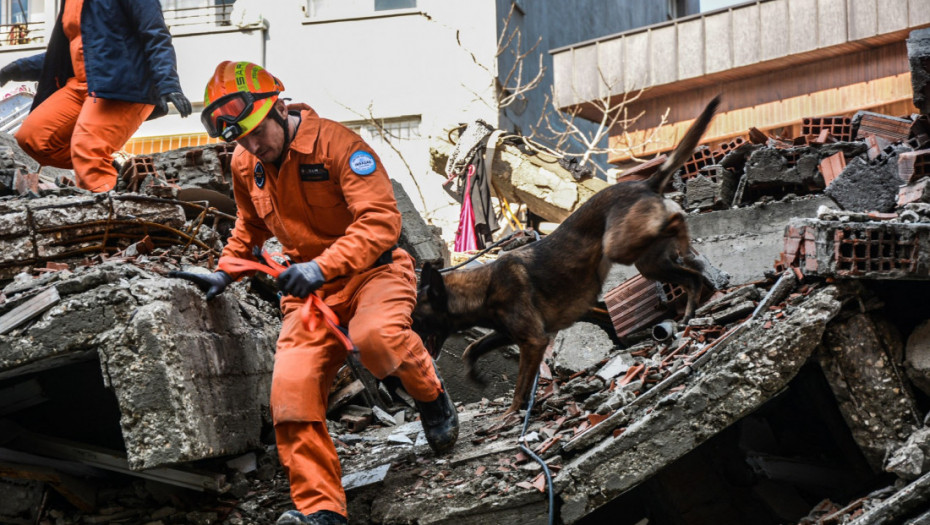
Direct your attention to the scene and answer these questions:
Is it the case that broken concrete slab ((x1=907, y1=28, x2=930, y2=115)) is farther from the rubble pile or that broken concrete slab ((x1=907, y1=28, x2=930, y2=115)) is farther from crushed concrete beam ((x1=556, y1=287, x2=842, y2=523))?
crushed concrete beam ((x1=556, y1=287, x2=842, y2=523))

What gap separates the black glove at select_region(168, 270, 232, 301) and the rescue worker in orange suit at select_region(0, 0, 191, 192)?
6.66ft

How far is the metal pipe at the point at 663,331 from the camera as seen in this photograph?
234 inches

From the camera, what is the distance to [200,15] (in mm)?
17078

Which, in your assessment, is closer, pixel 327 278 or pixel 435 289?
pixel 327 278

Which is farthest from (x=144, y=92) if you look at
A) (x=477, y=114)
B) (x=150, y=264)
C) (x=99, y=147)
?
(x=477, y=114)

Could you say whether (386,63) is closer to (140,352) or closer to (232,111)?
(232,111)

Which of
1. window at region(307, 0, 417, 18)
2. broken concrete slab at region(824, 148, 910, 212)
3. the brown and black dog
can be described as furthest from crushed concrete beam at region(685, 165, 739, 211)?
window at region(307, 0, 417, 18)

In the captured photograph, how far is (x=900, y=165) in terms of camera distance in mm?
6504

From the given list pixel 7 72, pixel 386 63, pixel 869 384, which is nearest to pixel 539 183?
pixel 386 63

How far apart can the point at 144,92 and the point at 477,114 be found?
9085 millimetres

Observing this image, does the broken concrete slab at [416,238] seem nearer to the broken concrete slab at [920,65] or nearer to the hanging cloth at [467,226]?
Result: the hanging cloth at [467,226]

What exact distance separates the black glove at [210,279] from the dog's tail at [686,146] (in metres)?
2.63

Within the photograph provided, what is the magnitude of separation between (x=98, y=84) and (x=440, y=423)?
3.50 meters

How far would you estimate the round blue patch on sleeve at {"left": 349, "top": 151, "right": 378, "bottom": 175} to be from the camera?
478cm
